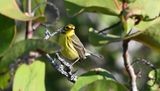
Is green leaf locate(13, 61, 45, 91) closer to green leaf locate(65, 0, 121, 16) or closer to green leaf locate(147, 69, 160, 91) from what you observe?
green leaf locate(65, 0, 121, 16)

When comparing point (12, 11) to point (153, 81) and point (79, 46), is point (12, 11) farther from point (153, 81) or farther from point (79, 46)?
point (79, 46)

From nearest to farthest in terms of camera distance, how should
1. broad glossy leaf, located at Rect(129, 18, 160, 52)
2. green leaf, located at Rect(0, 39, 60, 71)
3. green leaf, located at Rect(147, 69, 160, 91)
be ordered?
green leaf, located at Rect(0, 39, 60, 71), broad glossy leaf, located at Rect(129, 18, 160, 52), green leaf, located at Rect(147, 69, 160, 91)

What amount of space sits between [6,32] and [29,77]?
0.20 ft

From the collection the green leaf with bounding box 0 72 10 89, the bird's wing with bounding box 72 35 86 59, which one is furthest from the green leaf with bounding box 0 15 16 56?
the bird's wing with bounding box 72 35 86 59

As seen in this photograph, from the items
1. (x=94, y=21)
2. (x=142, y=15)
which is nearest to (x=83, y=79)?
(x=142, y=15)

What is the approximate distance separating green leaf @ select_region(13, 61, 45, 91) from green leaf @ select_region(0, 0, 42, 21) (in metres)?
0.05

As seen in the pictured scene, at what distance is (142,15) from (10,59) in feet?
0.62

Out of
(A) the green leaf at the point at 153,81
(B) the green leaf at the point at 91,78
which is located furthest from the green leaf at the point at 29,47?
(A) the green leaf at the point at 153,81

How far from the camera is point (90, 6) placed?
583 mm

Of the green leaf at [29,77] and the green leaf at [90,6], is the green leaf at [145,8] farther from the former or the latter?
the green leaf at [29,77]

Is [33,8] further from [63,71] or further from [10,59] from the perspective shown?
[63,71]

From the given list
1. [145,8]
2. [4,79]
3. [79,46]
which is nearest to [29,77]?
[4,79]

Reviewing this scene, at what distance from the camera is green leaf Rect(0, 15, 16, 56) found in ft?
1.75

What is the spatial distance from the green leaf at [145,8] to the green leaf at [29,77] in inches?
5.3
